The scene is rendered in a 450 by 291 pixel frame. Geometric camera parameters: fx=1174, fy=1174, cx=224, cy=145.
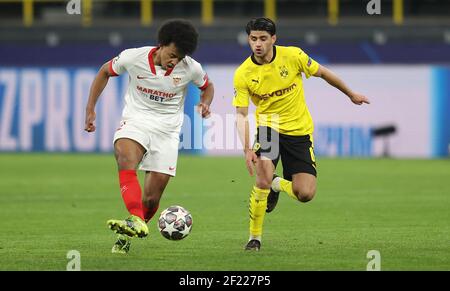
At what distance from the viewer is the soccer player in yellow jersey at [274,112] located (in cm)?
1050

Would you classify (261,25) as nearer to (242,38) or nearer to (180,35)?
(180,35)

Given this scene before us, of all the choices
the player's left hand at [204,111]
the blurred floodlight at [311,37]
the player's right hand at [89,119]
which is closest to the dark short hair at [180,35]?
the player's left hand at [204,111]

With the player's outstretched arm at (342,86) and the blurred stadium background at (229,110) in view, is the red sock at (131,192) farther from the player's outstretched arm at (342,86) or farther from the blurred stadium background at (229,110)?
the blurred stadium background at (229,110)

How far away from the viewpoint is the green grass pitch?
961 centimetres

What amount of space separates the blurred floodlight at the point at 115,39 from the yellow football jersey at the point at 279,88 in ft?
56.5

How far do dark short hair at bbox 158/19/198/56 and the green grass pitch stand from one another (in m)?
1.76

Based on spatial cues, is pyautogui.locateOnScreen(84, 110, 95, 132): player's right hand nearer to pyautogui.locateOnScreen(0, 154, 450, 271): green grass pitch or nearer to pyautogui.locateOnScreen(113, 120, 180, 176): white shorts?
pyautogui.locateOnScreen(113, 120, 180, 176): white shorts

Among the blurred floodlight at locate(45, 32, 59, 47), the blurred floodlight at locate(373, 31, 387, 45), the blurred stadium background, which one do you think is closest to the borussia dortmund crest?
the blurred stadium background

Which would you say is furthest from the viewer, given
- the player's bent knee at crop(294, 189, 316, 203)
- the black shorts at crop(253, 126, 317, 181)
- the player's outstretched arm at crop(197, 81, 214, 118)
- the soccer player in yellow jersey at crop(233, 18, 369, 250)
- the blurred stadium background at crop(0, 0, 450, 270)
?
the blurred stadium background at crop(0, 0, 450, 270)

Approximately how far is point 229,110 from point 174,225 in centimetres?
1467

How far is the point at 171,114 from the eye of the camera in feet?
33.9

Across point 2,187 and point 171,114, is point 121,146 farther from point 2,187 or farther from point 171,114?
point 2,187

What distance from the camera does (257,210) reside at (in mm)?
10586
